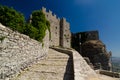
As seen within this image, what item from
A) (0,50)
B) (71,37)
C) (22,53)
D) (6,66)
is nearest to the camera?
(0,50)

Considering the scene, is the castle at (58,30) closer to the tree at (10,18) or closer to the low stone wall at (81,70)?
the tree at (10,18)

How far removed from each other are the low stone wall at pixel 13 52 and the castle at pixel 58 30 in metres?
20.8

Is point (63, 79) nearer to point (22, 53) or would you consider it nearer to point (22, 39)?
point (22, 53)

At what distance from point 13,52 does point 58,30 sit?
27.5 metres

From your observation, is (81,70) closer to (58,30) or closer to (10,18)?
(10,18)

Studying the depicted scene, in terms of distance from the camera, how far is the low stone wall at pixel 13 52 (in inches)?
280

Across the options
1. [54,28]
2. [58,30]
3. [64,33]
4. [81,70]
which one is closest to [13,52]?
[81,70]

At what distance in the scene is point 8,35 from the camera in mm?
7750

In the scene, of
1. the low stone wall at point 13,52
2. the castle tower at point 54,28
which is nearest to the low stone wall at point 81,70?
the low stone wall at point 13,52

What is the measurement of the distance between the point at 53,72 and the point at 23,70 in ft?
7.26

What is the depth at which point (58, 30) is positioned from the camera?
3538 centimetres

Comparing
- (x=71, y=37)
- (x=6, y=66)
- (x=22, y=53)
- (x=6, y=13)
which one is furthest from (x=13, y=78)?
(x=71, y=37)

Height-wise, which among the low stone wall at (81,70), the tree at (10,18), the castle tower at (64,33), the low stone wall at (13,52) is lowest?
the low stone wall at (81,70)

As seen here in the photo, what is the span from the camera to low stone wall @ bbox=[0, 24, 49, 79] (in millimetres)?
7121
